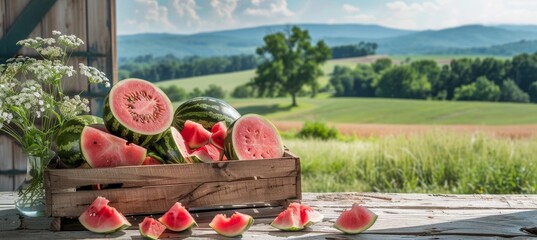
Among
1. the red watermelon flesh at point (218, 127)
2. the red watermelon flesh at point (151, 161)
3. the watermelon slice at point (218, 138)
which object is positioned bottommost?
the red watermelon flesh at point (151, 161)

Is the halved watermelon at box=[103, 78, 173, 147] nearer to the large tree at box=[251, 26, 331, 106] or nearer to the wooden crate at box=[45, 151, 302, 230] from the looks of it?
the wooden crate at box=[45, 151, 302, 230]

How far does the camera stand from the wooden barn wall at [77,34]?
4.75 metres

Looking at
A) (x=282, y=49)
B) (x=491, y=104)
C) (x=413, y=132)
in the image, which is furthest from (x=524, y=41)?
(x=413, y=132)

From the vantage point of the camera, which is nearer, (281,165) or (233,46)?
(281,165)

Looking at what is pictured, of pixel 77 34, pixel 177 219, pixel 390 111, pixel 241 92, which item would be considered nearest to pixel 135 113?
pixel 177 219

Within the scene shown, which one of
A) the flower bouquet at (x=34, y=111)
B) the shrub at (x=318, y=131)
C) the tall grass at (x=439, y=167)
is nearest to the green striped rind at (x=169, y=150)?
the flower bouquet at (x=34, y=111)

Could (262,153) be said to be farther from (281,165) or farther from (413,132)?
(413,132)

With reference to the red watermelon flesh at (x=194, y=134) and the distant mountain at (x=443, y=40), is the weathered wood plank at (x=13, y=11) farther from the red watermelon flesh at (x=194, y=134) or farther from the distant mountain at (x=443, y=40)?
the distant mountain at (x=443, y=40)

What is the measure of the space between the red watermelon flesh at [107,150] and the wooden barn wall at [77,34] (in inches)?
110

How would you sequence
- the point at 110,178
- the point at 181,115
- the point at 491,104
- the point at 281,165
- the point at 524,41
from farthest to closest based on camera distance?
the point at 491,104 < the point at 524,41 < the point at 181,115 < the point at 281,165 < the point at 110,178

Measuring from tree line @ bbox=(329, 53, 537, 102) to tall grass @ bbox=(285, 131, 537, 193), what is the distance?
5.45 metres

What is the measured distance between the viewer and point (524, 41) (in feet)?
41.9

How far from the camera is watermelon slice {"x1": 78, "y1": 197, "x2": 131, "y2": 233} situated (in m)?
2.03

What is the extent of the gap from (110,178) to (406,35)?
1336cm
